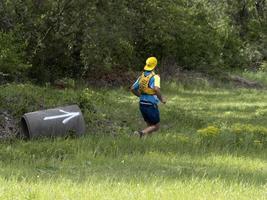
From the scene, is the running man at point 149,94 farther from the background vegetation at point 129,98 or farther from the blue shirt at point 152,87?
the background vegetation at point 129,98

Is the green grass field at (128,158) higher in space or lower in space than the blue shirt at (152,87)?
lower

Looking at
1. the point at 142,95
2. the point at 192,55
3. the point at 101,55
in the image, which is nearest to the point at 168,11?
the point at 101,55

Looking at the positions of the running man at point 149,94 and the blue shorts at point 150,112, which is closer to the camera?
the running man at point 149,94

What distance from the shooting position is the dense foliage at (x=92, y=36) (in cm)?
2272

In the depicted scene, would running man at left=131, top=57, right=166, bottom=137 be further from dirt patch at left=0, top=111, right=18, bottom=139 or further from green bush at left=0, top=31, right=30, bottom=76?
green bush at left=0, top=31, right=30, bottom=76

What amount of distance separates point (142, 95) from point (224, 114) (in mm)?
6852

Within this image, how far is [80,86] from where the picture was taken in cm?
2586

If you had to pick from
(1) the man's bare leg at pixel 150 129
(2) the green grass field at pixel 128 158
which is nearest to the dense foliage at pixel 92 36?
(2) the green grass field at pixel 128 158

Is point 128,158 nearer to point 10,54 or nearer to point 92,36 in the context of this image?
point 10,54

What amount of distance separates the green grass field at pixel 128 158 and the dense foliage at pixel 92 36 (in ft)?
18.9

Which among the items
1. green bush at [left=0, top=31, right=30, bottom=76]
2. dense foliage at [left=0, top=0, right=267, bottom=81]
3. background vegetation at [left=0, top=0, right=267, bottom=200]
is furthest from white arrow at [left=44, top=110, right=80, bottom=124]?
dense foliage at [left=0, top=0, right=267, bottom=81]

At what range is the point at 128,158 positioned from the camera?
10219mm

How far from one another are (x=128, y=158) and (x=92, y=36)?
46.2ft

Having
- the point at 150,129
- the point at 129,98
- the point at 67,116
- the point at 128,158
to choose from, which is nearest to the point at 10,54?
the point at 129,98
